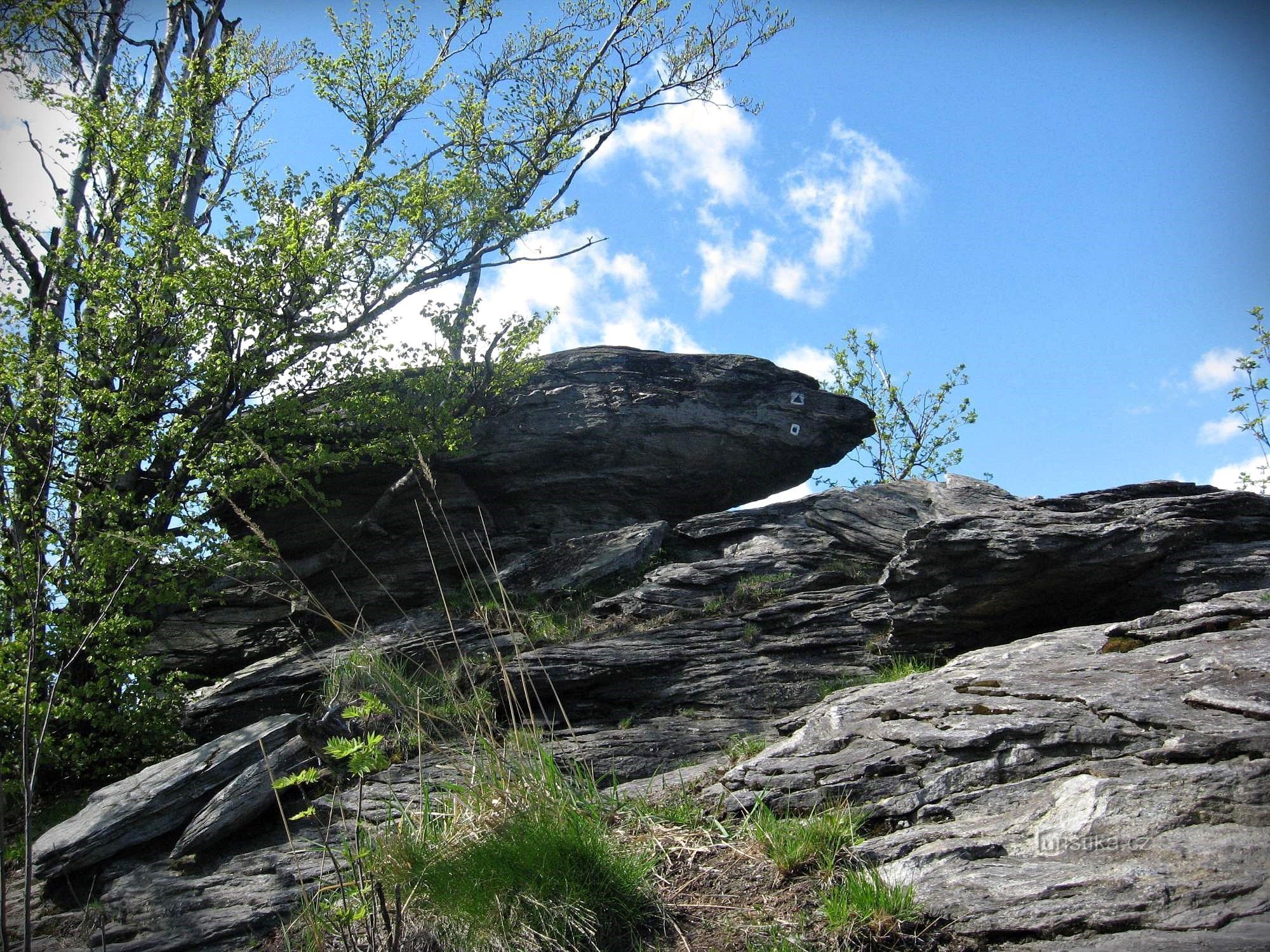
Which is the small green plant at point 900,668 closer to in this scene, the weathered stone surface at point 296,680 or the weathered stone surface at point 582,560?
the weathered stone surface at point 296,680

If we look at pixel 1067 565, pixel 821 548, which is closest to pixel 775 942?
pixel 1067 565

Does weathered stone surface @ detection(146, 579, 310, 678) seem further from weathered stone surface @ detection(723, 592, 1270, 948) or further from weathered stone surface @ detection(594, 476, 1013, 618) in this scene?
weathered stone surface @ detection(723, 592, 1270, 948)

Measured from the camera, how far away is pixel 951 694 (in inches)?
256

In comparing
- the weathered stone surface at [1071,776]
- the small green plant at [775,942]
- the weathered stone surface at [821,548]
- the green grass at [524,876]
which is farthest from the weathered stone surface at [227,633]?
the small green plant at [775,942]

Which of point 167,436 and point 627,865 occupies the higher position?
point 167,436

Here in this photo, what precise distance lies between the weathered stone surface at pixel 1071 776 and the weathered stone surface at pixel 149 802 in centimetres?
513

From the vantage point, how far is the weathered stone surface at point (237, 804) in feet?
24.4

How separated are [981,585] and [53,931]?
8.61 m

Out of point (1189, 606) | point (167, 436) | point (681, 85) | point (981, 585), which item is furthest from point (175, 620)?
point (681, 85)

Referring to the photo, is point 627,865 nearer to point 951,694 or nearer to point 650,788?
point 650,788

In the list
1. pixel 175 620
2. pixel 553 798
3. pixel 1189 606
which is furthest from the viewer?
pixel 175 620

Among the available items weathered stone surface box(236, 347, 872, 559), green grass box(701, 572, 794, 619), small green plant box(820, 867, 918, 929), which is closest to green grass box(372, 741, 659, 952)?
small green plant box(820, 867, 918, 929)

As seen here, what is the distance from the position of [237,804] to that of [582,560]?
7485 millimetres

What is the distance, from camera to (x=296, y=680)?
11.4 m
